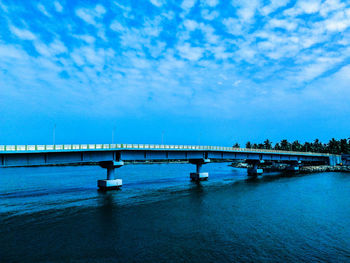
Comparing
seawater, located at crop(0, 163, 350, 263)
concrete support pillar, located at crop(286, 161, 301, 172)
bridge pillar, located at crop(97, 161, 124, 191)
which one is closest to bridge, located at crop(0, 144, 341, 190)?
bridge pillar, located at crop(97, 161, 124, 191)

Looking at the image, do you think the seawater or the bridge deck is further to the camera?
the bridge deck

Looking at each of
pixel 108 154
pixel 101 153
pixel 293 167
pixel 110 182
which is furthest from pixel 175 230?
pixel 293 167

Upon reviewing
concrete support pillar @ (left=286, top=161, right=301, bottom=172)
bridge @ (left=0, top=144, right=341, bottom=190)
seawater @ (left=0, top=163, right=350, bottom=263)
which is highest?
bridge @ (left=0, top=144, right=341, bottom=190)

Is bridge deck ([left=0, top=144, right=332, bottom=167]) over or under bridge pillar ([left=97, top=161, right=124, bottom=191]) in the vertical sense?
over

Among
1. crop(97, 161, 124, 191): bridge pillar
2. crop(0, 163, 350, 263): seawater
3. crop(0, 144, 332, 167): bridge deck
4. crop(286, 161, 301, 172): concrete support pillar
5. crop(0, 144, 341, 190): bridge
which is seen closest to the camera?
crop(0, 163, 350, 263): seawater

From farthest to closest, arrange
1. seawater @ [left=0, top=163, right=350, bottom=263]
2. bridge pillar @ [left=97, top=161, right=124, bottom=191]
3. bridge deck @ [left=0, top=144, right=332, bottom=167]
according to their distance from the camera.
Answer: bridge pillar @ [left=97, top=161, right=124, bottom=191] < bridge deck @ [left=0, top=144, right=332, bottom=167] < seawater @ [left=0, top=163, right=350, bottom=263]

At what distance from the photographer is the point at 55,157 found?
185 ft

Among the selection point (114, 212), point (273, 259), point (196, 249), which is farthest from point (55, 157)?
point (273, 259)

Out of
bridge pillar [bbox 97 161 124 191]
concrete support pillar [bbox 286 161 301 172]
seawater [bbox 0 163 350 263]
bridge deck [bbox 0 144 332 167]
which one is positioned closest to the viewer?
seawater [bbox 0 163 350 263]

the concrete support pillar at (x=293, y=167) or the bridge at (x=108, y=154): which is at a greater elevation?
the bridge at (x=108, y=154)

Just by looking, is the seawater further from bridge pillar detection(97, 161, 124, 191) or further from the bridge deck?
bridge pillar detection(97, 161, 124, 191)

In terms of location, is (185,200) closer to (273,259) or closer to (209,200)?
(209,200)

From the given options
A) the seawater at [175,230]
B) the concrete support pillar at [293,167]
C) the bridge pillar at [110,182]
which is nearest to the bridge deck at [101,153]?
the bridge pillar at [110,182]

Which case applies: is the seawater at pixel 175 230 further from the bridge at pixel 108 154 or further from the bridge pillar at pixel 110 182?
the bridge pillar at pixel 110 182
